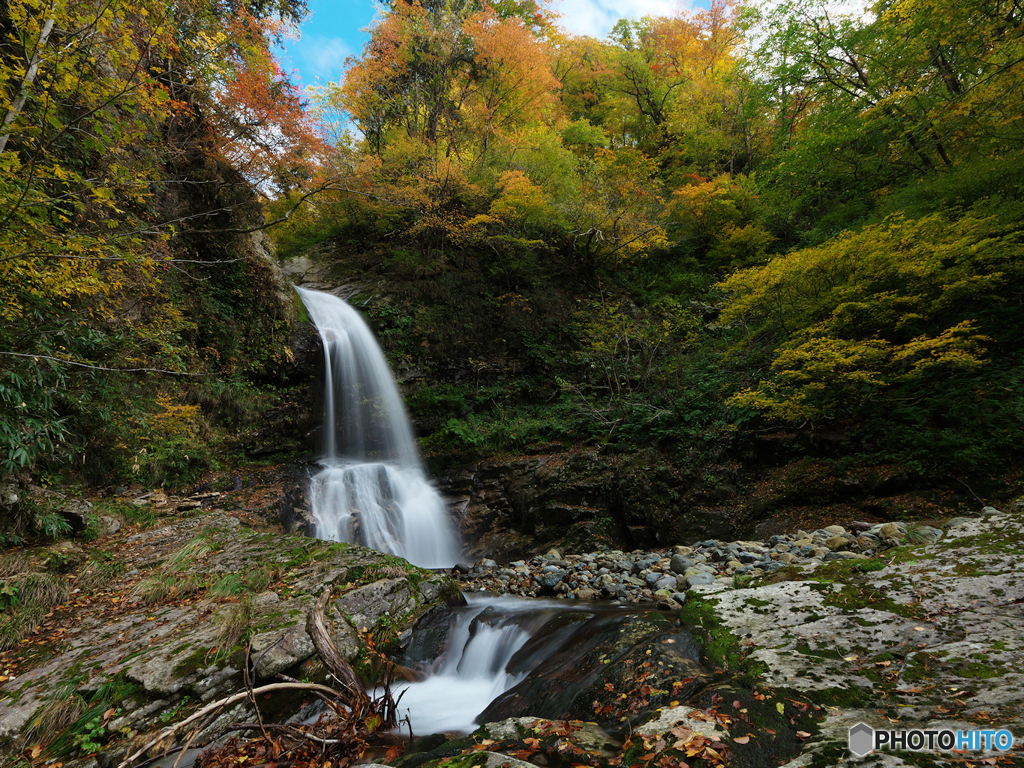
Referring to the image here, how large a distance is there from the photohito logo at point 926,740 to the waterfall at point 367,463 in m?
8.10

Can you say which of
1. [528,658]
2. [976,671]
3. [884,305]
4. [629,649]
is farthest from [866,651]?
[884,305]

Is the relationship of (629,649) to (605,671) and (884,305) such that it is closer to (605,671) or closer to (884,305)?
(605,671)

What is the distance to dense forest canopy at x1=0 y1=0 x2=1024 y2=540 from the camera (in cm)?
504

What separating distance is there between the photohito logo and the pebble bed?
2.43 metres

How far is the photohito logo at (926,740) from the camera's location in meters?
1.50

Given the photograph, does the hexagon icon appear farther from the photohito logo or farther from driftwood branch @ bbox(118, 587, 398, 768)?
driftwood branch @ bbox(118, 587, 398, 768)

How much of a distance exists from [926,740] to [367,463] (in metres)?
10.8

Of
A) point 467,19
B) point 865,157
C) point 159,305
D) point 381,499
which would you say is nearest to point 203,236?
point 159,305

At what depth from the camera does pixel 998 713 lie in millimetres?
1614

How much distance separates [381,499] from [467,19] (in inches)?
714

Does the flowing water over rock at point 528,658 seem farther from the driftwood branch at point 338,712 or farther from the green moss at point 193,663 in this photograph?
the green moss at point 193,663

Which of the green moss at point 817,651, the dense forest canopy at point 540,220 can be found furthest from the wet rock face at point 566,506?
the green moss at point 817,651

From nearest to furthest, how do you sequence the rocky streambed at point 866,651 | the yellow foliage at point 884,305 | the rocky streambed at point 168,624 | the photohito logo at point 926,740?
the photohito logo at point 926,740, the rocky streambed at point 866,651, the rocky streambed at point 168,624, the yellow foliage at point 884,305

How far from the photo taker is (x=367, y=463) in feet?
35.4
